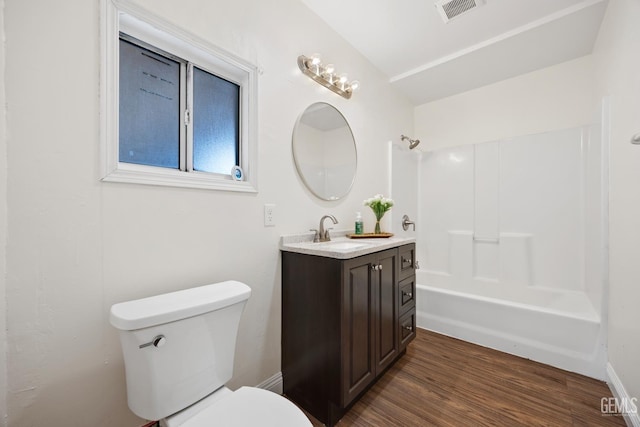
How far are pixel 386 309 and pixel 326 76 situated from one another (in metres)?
1.68

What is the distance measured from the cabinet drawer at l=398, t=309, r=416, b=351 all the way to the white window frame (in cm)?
139

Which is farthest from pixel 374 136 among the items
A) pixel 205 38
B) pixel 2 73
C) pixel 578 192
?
pixel 2 73

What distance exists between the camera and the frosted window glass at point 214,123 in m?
1.36

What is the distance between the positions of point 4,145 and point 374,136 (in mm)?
2340

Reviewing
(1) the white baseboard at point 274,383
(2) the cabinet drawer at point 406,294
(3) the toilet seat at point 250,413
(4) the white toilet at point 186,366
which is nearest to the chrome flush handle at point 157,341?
(4) the white toilet at point 186,366

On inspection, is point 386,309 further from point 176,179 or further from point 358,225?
point 176,179

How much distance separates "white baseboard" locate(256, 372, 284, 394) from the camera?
1.49 metres

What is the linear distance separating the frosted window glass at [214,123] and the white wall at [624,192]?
6.66 feet

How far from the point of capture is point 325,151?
6.43ft

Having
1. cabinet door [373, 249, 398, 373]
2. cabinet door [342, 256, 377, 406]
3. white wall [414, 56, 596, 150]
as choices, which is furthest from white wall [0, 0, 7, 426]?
white wall [414, 56, 596, 150]

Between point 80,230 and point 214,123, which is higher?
point 214,123

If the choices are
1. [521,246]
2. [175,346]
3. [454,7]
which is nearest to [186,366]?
[175,346]

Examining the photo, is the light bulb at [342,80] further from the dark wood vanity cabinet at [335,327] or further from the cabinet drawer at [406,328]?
the cabinet drawer at [406,328]

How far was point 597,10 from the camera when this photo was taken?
68.1 inches
